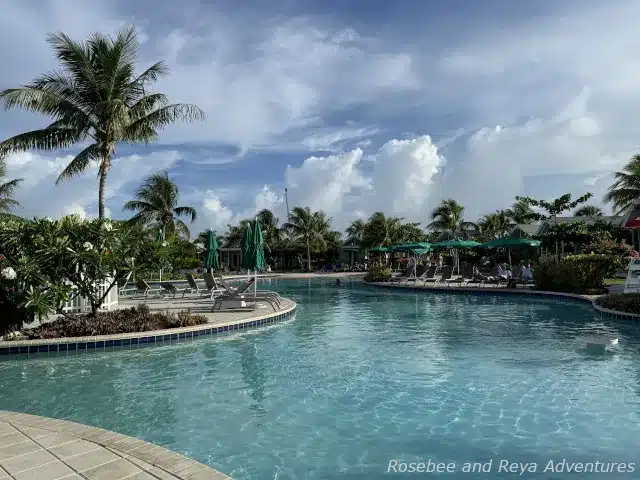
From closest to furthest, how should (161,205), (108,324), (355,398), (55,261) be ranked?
(355,398), (55,261), (108,324), (161,205)

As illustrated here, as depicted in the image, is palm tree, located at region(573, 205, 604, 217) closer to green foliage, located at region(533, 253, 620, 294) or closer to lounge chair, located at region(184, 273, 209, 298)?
green foliage, located at region(533, 253, 620, 294)

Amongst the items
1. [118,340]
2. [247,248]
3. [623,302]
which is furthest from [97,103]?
[623,302]

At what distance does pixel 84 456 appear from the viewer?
154 inches

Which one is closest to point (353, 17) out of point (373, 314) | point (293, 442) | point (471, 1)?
point (471, 1)

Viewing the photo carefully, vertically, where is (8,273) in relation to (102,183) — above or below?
below

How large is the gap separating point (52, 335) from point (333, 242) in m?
44.6

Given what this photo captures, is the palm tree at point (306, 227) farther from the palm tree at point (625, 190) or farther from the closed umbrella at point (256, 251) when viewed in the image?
the closed umbrella at point (256, 251)

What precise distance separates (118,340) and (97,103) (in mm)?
8645

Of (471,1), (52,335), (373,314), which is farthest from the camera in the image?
(373,314)

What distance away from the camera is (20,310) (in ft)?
30.9

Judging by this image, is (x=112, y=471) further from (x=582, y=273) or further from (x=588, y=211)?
(x=588, y=211)

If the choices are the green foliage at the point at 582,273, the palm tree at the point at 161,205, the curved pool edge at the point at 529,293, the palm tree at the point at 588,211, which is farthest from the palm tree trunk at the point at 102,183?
the palm tree at the point at 588,211

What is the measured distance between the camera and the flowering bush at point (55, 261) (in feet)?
28.8

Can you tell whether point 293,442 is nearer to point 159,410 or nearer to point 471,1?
point 159,410
